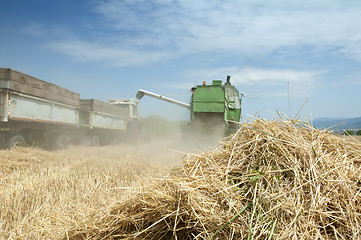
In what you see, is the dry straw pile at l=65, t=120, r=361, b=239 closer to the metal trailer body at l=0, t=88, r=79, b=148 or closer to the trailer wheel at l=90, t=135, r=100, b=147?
the metal trailer body at l=0, t=88, r=79, b=148

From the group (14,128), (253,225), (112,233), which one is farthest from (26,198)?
(14,128)

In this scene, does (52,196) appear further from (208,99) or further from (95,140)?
(95,140)

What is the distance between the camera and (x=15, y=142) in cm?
875

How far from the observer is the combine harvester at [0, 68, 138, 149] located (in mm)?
8508

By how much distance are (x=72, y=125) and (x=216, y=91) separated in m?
6.43

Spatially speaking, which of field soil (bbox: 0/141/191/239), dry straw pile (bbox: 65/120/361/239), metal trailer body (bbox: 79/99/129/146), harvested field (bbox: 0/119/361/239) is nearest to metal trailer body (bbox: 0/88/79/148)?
metal trailer body (bbox: 79/99/129/146)

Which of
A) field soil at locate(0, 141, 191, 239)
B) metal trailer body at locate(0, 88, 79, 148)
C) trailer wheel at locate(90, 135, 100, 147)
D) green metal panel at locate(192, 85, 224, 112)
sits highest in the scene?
green metal panel at locate(192, 85, 224, 112)

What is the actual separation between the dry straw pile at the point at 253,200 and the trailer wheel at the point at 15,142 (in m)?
7.56

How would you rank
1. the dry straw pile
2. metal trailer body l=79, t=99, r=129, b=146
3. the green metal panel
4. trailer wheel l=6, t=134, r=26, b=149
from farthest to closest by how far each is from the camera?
metal trailer body l=79, t=99, r=129, b=146
the green metal panel
trailer wheel l=6, t=134, r=26, b=149
the dry straw pile

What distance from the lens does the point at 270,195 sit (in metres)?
2.01

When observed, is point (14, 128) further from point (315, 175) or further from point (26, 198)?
point (315, 175)

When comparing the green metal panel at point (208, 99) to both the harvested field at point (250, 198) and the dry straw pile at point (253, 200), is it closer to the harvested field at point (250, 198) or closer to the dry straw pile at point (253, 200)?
the harvested field at point (250, 198)

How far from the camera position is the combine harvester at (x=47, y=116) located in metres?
8.51

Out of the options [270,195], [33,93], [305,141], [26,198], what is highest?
[33,93]
